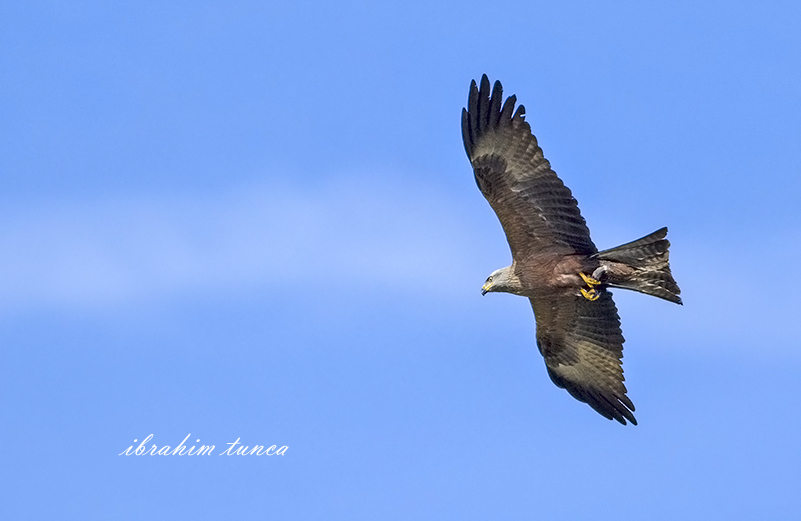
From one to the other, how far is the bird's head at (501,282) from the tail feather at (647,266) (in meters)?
1.24

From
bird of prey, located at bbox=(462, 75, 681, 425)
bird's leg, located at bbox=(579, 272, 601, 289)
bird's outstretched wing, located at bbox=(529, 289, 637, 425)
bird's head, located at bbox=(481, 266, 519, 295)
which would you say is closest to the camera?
bird of prey, located at bbox=(462, 75, 681, 425)

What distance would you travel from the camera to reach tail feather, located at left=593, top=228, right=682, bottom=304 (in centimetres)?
1223

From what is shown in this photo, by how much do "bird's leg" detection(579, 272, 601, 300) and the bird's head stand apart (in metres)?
0.82

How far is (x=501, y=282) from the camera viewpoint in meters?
13.3

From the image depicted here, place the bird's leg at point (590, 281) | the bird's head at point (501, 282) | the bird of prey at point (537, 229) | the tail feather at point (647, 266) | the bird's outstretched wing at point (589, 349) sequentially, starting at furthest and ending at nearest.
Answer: the bird's outstretched wing at point (589, 349)
the bird's head at point (501, 282)
the bird's leg at point (590, 281)
the bird of prey at point (537, 229)
the tail feather at point (647, 266)

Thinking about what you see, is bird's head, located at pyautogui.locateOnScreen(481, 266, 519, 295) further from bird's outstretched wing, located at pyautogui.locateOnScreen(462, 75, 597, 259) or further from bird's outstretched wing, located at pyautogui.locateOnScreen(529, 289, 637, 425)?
bird's outstretched wing, located at pyautogui.locateOnScreen(529, 289, 637, 425)

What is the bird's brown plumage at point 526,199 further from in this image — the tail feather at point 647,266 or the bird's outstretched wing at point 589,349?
the bird's outstretched wing at point 589,349

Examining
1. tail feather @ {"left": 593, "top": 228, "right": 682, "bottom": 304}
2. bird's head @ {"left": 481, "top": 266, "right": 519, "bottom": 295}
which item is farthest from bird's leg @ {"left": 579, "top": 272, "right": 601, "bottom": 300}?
bird's head @ {"left": 481, "top": 266, "right": 519, "bottom": 295}

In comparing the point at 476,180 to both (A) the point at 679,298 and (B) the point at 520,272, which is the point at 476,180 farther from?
(A) the point at 679,298

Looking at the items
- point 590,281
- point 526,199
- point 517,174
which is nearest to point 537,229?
point 526,199

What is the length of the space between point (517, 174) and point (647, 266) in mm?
1808

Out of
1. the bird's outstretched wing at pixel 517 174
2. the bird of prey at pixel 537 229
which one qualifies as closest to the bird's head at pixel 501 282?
the bird of prey at pixel 537 229

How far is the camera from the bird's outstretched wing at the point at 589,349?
45.9ft

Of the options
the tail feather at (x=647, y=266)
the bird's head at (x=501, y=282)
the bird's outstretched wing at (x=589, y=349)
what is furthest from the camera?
the bird's outstretched wing at (x=589, y=349)
